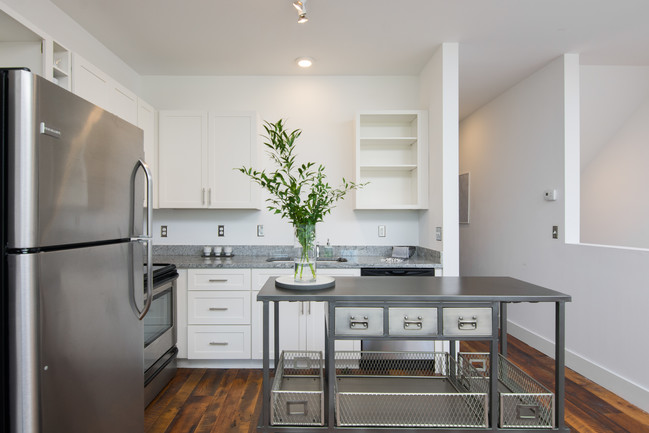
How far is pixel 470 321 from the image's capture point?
1.52 metres

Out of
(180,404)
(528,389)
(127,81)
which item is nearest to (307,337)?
(180,404)

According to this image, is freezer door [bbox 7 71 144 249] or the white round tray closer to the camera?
freezer door [bbox 7 71 144 249]

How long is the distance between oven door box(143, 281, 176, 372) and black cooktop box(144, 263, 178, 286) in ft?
0.14

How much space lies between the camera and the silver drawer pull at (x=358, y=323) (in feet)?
5.03

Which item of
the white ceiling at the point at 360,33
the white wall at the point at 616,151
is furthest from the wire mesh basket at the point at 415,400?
the white wall at the point at 616,151

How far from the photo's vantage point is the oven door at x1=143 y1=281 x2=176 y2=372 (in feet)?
7.63

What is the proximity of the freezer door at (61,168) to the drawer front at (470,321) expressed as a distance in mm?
1472

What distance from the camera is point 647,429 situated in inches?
80.4

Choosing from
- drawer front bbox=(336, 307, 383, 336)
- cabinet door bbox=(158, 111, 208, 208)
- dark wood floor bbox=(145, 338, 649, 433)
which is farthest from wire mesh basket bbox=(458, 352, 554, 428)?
cabinet door bbox=(158, 111, 208, 208)

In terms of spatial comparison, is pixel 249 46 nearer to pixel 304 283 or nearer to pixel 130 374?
pixel 304 283

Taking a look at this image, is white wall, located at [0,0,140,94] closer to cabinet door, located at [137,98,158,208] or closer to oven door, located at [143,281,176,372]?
cabinet door, located at [137,98,158,208]

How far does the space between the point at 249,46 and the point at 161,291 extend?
2.05m

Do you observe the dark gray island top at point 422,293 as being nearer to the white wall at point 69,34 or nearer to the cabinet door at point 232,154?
the cabinet door at point 232,154

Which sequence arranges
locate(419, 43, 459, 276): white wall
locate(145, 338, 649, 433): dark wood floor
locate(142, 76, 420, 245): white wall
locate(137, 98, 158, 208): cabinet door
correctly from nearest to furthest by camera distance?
1. locate(145, 338, 649, 433): dark wood floor
2. locate(419, 43, 459, 276): white wall
3. locate(137, 98, 158, 208): cabinet door
4. locate(142, 76, 420, 245): white wall
